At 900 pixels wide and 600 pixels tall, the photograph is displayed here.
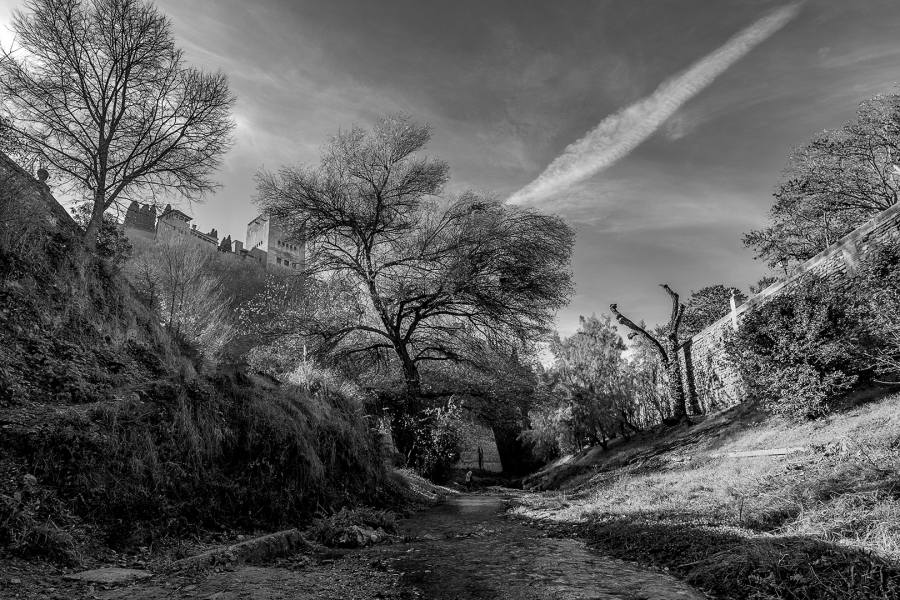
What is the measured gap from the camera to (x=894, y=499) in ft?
11.3

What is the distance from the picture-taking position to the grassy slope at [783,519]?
261 centimetres

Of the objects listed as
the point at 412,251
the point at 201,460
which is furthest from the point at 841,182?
the point at 201,460

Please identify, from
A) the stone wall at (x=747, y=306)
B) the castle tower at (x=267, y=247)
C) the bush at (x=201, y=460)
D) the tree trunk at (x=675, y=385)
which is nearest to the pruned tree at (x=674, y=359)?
the tree trunk at (x=675, y=385)

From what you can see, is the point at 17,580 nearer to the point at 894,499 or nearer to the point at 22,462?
the point at 22,462

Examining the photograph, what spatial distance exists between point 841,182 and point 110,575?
2596cm

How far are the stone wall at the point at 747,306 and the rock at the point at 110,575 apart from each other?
12.5 meters

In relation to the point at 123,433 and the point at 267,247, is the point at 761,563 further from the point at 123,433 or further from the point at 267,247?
the point at 267,247

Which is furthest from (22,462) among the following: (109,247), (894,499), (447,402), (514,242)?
(514,242)

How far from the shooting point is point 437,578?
11.1 feet

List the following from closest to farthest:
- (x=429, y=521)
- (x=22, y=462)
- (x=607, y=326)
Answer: (x=22, y=462), (x=429, y=521), (x=607, y=326)

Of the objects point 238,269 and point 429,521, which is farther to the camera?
point 238,269

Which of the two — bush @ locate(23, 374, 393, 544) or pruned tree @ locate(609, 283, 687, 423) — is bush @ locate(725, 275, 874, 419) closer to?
pruned tree @ locate(609, 283, 687, 423)

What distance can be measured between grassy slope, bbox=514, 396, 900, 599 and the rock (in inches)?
142

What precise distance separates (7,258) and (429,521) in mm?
6890
